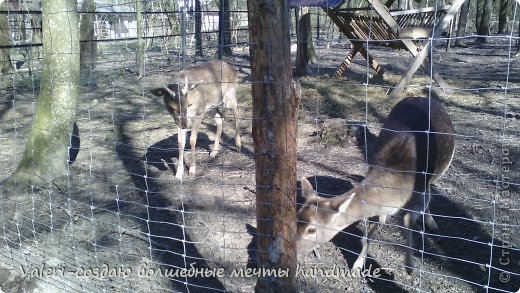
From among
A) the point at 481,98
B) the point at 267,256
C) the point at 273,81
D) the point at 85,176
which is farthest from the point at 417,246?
the point at 481,98

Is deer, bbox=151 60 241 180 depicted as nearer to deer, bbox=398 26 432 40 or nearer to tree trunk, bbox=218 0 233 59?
tree trunk, bbox=218 0 233 59

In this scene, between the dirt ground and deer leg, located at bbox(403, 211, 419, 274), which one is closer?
the dirt ground

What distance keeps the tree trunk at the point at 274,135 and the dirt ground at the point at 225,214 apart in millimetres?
269

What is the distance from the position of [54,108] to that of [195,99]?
2.12 metres

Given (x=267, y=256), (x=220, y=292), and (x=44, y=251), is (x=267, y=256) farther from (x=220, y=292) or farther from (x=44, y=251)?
(x=44, y=251)

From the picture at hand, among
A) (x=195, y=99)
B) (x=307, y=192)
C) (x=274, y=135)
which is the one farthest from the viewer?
(x=195, y=99)

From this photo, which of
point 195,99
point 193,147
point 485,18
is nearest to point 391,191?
point 193,147

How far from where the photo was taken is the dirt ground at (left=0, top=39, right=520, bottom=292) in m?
3.69

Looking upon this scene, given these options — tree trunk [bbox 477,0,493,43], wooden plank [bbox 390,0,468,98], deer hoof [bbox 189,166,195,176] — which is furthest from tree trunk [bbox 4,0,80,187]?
tree trunk [bbox 477,0,493,43]

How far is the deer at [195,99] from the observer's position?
6.37 metres

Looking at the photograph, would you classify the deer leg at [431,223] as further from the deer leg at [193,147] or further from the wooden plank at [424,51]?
the wooden plank at [424,51]

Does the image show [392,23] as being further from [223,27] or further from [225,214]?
[223,27]

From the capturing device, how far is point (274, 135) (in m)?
2.47

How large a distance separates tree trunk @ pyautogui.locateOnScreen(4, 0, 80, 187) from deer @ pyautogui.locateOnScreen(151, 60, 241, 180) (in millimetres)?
1186
